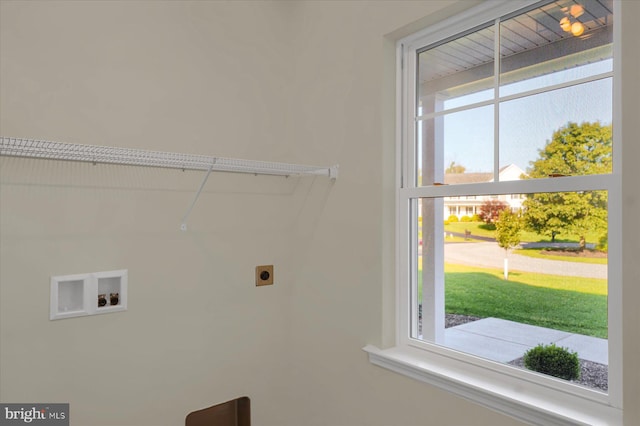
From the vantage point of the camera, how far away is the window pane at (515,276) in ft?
4.09

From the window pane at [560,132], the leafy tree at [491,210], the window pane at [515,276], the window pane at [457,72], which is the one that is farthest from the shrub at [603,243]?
the window pane at [457,72]

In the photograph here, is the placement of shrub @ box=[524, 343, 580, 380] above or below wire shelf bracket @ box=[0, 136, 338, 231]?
below

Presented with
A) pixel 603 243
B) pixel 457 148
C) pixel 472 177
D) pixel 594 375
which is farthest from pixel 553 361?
pixel 457 148

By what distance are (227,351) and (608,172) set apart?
162 cm

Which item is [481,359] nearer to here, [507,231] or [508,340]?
[508,340]

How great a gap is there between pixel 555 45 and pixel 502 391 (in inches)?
43.6

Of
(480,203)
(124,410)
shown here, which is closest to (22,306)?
(124,410)

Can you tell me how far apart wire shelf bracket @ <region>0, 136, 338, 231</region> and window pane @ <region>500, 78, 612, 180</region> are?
2.48 feet

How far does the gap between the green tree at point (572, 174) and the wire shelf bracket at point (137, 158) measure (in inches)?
33.1

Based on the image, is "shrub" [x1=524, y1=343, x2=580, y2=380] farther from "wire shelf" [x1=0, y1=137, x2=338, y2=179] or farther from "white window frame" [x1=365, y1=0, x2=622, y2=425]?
"wire shelf" [x1=0, y1=137, x2=338, y2=179]

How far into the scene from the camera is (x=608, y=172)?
1.20m

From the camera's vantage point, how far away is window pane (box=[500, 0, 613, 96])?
4.08 ft

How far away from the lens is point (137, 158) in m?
1.54

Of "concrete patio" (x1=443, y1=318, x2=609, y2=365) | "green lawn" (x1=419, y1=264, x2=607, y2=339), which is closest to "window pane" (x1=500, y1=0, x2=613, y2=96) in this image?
"green lawn" (x1=419, y1=264, x2=607, y2=339)
